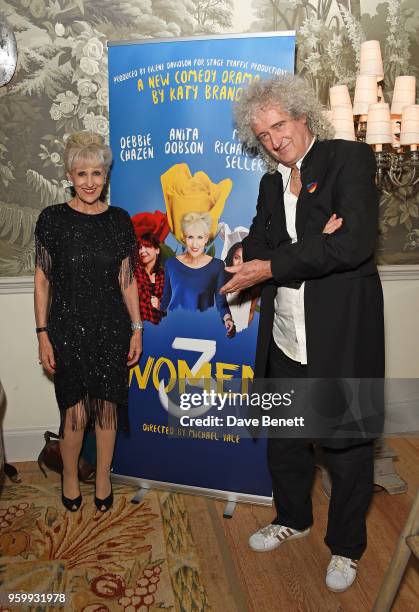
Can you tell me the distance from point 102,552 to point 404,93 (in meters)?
2.32

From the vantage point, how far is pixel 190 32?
2906 millimetres

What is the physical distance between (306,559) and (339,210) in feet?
4.42

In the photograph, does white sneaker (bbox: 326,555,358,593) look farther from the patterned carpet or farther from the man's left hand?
the man's left hand

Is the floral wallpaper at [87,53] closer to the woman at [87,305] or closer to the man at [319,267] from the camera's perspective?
the woman at [87,305]

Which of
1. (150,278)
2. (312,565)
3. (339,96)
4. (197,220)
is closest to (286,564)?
(312,565)

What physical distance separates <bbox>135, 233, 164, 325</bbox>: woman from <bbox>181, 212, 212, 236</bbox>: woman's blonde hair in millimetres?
159

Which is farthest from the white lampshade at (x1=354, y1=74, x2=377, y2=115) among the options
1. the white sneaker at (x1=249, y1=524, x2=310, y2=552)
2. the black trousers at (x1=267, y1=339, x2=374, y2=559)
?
the white sneaker at (x1=249, y1=524, x2=310, y2=552)

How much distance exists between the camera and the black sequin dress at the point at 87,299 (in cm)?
254


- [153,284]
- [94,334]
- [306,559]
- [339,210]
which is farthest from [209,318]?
[306,559]

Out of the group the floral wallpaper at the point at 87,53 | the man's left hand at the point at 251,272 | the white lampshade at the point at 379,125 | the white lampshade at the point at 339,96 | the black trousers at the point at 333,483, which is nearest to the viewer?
the man's left hand at the point at 251,272

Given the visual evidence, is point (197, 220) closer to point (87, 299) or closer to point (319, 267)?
point (87, 299)

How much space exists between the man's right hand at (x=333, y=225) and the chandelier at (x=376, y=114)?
769 millimetres

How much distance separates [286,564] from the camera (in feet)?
7.77

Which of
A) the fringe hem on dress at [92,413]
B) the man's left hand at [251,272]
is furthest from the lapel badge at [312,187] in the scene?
the fringe hem on dress at [92,413]
